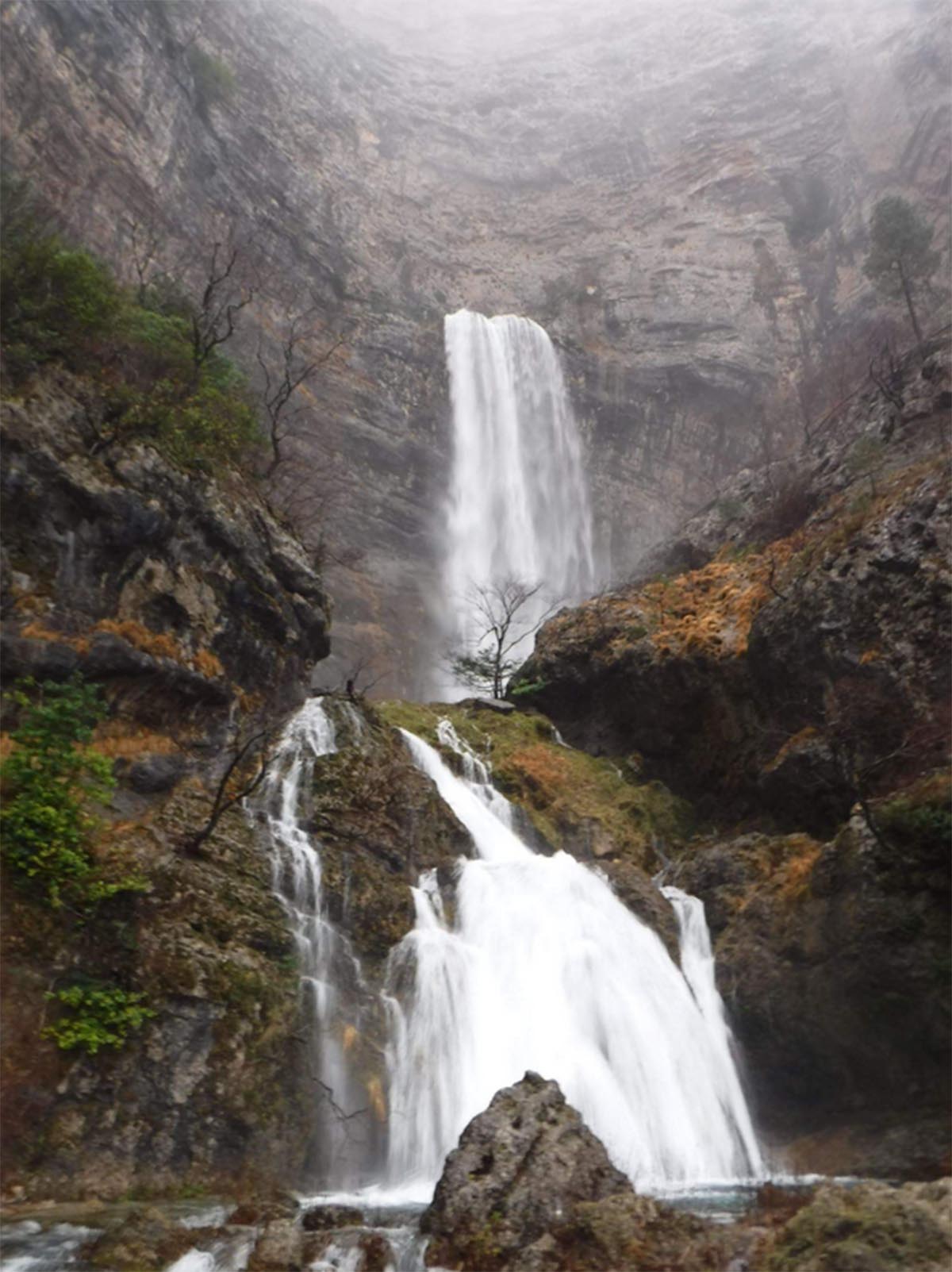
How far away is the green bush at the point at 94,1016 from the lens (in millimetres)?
8750

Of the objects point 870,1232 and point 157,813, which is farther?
point 157,813

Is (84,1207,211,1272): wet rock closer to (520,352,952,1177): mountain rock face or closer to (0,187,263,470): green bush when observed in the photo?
(520,352,952,1177): mountain rock face

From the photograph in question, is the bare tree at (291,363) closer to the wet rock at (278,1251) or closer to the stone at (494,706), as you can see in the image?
the stone at (494,706)

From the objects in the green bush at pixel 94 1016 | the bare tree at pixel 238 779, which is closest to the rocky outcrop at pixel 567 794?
the bare tree at pixel 238 779

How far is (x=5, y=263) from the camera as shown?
14.2 m

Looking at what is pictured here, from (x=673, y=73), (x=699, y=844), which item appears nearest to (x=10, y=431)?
(x=699, y=844)

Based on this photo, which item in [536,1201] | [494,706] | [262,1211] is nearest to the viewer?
[536,1201]

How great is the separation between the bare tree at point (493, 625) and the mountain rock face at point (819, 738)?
13.4 feet

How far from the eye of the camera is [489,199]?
4884cm

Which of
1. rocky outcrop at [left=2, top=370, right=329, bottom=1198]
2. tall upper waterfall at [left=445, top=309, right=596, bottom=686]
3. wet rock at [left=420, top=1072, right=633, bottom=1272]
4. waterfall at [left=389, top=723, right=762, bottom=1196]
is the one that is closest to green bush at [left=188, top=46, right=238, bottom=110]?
tall upper waterfall at [left=445, top=309, right=596, bottom=686]

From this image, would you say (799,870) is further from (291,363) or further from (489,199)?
(489,199)

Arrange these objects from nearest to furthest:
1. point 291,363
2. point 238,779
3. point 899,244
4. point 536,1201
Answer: point 536,1201 < point 238,779 < point 899,244 < point 291,363

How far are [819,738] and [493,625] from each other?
14680 mm

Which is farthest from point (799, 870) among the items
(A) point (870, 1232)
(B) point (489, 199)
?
(B) point (489, 199)
